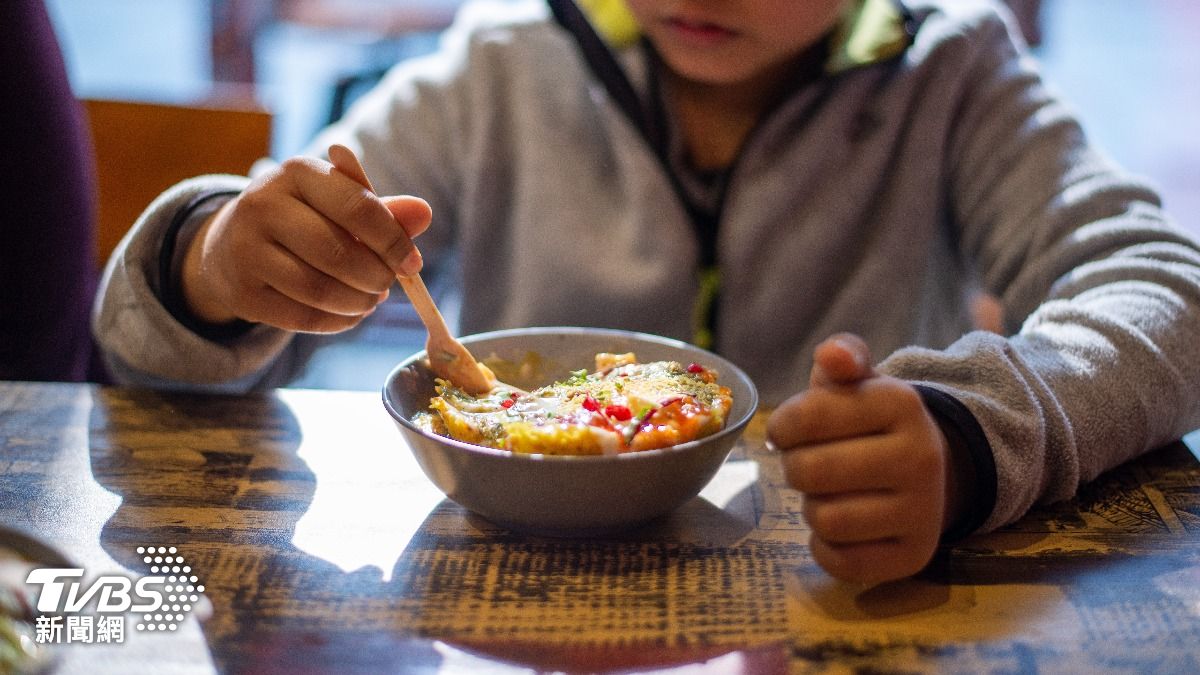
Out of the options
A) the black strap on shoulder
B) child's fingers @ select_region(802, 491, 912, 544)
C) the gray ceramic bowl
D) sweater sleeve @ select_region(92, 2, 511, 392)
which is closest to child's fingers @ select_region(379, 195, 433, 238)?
the gray ceramic bowl

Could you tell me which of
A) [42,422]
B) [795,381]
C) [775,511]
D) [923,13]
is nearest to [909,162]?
[923,13]

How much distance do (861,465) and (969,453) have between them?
4.5 inches

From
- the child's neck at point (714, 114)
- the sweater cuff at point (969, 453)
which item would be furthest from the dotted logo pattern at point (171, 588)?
the child's neck at point (714, 114)

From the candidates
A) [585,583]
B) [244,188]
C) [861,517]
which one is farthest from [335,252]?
[861,517]

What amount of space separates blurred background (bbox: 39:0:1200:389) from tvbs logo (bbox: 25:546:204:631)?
796 mm

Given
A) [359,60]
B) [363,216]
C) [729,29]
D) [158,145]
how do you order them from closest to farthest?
[363,216] < [729,29] < [158,145] < [359,60]

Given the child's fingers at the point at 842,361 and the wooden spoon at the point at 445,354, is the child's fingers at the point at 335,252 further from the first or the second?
the child's fingers at the point at 842,361

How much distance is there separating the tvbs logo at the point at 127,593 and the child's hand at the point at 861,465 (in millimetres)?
362

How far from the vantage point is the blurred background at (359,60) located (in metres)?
2.25

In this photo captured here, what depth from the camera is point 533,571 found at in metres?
0.65

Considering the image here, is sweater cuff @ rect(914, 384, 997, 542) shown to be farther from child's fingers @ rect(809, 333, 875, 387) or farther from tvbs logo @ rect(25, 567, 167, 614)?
tvbs logo @ rect(25, 567, 167, 614)

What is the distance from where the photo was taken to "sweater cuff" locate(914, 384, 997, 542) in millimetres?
673

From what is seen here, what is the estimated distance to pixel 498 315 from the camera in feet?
4.15

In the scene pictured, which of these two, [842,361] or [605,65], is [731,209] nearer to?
[605,65]
